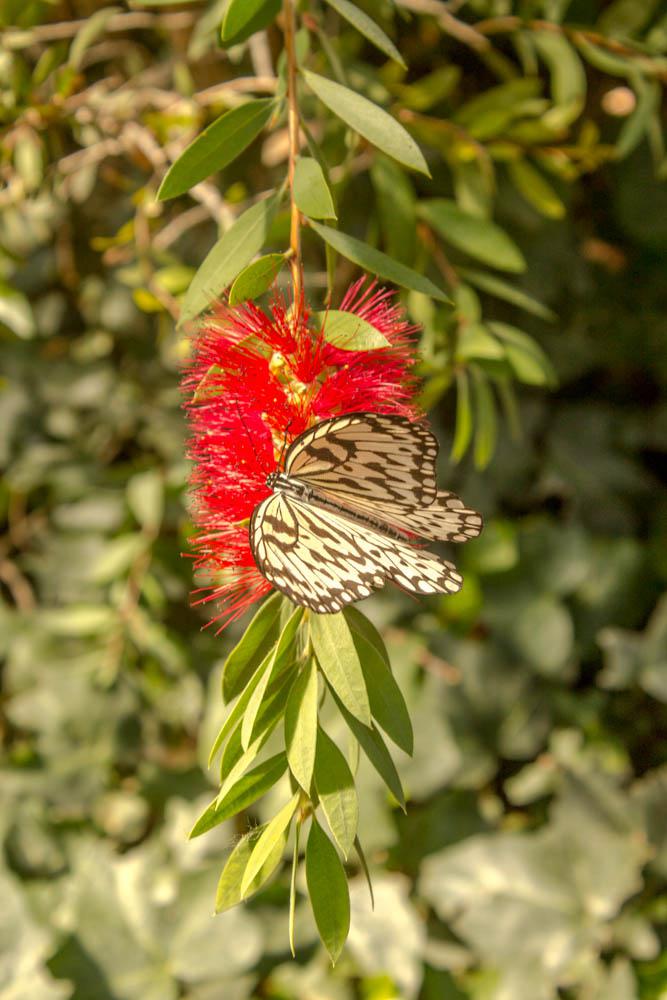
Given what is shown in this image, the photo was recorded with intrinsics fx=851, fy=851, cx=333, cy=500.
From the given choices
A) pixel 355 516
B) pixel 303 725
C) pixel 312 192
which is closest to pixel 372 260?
pixel 312 192

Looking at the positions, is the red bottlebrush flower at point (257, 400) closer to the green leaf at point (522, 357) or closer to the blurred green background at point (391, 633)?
the green leaf at point (522, 357)

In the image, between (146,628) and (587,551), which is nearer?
(146,628)

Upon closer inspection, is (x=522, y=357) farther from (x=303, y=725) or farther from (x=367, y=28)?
(x=303, y=725)

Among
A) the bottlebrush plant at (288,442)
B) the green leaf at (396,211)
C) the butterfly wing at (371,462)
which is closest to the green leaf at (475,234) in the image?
the green leaf at (396,211)

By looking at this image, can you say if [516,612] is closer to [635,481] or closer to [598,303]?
[635,481]

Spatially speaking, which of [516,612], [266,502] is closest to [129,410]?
[516,612]

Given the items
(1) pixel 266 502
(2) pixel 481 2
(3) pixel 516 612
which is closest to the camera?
(1) pixel 266 502
